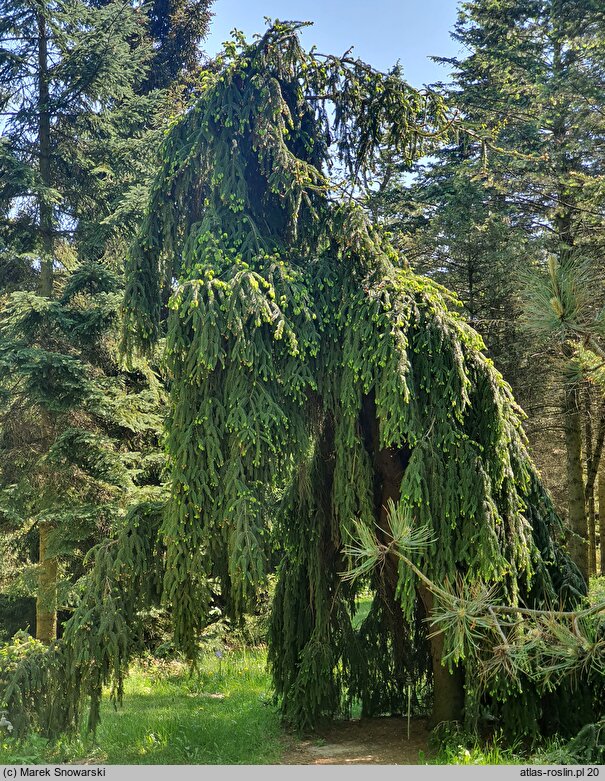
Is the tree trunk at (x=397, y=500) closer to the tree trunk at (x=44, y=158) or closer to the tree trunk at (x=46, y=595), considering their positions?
the tree trunk at (x=46, y=595)

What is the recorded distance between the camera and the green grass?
614 cm

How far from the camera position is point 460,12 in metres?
13.9

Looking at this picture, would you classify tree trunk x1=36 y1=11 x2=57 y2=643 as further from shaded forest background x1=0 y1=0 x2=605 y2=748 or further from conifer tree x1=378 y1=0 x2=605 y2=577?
conifer tree x1=378 y1=0 x2=605 y2=577

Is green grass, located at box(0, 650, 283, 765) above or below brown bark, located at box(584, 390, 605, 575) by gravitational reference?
below

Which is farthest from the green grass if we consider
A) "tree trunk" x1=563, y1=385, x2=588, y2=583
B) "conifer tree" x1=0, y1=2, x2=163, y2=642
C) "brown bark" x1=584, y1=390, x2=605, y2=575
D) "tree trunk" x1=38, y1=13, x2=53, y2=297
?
"brown bark" x1=584, y1=390, x2=605, y2=575

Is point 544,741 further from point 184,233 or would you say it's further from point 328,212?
point 184,233

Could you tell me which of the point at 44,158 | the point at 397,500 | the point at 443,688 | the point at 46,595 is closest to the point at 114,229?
the point at 44,158

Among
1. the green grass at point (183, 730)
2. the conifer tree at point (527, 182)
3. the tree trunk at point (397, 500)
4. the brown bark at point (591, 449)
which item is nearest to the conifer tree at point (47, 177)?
the green grass at point (183, 730)

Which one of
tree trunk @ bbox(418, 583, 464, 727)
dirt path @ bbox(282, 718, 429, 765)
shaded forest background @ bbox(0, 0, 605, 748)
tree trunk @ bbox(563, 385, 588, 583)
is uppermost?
shaded forest background @ bbox(0, 0, 605, 748)

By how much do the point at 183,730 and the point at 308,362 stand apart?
3.93 metres

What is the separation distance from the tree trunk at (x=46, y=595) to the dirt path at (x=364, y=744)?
4.62m

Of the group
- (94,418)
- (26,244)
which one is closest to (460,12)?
(26,244)

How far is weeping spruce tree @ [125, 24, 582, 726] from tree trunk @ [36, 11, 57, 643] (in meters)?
4.76

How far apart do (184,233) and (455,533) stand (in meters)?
3.40
